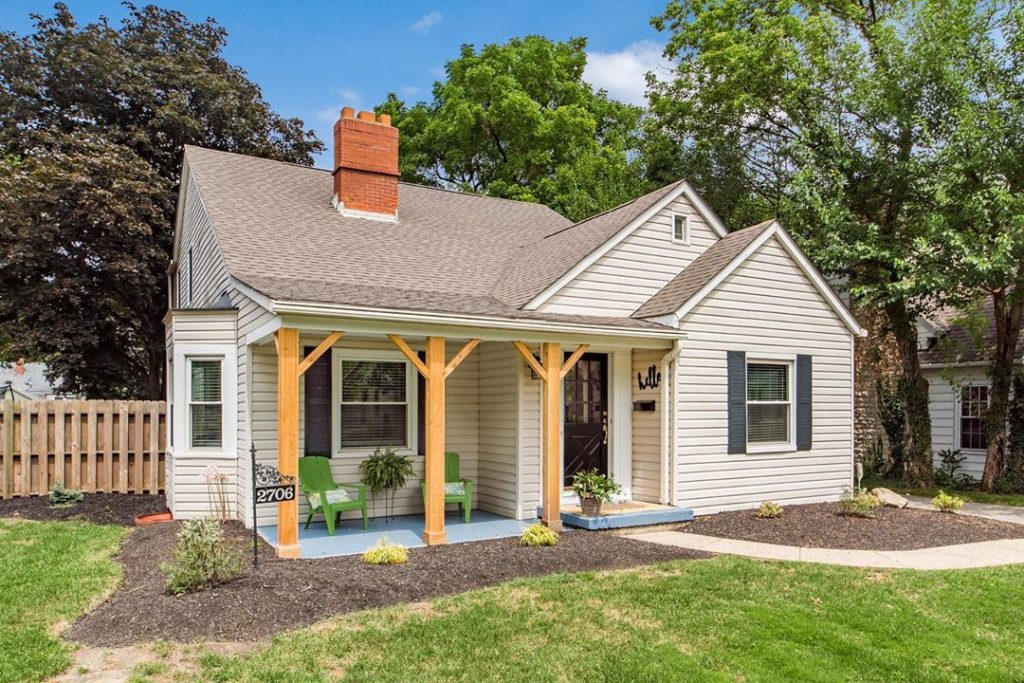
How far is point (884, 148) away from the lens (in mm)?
13625

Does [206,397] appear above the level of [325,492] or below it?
above

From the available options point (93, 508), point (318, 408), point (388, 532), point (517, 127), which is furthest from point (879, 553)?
point (517, 127)

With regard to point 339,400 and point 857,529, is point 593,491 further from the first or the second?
point 339,400

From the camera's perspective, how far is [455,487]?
30.4 feet

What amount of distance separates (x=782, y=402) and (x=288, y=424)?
7490mm

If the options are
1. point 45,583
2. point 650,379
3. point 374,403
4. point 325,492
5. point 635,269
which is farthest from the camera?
point 635,269

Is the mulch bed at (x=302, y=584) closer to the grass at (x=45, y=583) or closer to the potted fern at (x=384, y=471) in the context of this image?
the grass at (x=45, y=583)

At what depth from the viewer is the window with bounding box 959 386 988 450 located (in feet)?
51.5

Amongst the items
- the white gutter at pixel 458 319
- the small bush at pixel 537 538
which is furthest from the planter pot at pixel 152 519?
the small bush at pixel 537 538

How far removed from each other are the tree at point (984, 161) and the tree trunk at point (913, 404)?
172 cm

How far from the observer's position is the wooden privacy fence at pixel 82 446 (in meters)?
11.4

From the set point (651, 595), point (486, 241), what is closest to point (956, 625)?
point (651, 595)

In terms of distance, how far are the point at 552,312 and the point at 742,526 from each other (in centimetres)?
382

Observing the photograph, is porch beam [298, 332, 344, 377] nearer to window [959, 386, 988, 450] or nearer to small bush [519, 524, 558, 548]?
small bush [519, 524, 558, 548]
